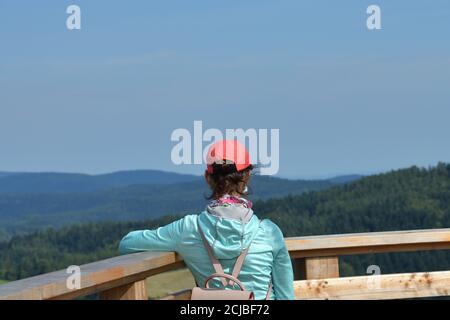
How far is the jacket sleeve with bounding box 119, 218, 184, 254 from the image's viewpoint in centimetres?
359

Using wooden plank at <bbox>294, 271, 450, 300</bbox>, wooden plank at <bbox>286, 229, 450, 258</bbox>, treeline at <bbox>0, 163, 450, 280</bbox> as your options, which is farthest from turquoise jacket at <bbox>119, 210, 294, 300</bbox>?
treeline at <bbox>0, 163, 450, 280</bbox>

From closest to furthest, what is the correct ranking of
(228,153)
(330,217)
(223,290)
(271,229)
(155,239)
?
(223,290), (228,153), (271,229), (155,239), (330,217)

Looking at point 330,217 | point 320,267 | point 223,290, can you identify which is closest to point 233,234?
point 223,290

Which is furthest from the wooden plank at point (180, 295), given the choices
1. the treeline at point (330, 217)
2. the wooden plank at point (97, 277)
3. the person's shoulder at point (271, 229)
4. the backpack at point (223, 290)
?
the treeline at point (330, 217)

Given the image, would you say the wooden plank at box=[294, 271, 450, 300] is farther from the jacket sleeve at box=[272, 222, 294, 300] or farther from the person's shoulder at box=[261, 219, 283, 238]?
the person's shoulder at box=[261, 219, 283, 238]

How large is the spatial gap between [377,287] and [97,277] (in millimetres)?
1658

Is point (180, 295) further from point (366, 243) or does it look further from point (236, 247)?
point (366, 243)

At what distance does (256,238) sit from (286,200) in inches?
2739

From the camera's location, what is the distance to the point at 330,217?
67.4 metres

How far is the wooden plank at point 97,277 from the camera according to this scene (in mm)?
2822

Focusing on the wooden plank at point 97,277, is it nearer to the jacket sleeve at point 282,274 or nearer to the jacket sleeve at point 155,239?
the jacket sleeve at point 155,239
